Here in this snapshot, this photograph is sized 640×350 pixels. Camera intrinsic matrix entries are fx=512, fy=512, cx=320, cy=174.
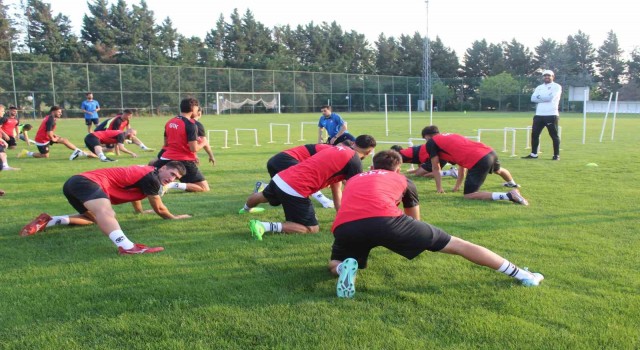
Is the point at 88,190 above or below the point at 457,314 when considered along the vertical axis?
above

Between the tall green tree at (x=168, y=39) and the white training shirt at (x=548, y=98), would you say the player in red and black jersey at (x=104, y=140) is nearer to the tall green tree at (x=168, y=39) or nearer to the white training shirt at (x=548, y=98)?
the white training shirt at (x=548, y=98)

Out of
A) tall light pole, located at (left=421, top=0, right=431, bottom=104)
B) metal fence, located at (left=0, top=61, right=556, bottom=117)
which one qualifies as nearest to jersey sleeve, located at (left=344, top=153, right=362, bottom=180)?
metal fence, located at (left=0, top=61, right=556, bottom=117)

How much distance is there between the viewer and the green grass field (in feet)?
10.6

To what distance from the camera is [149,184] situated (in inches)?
217

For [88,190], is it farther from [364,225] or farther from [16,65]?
[16,65]

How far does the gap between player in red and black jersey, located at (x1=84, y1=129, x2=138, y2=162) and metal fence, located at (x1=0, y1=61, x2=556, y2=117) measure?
12.8 meters

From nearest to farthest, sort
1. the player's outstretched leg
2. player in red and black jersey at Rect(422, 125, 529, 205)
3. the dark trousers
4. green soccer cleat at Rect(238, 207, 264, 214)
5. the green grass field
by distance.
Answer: the green grass field, the player's outstretched leg, green soccer cleat at Rect(238, 207, 264, 214), player in red and black jersey at Rect(422, 125, 529, 205), the dark trousers

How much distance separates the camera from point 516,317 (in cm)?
348

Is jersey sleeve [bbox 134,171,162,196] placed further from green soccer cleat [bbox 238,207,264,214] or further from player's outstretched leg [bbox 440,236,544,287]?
player's outstretched leg [bbox 440,236,544,287]

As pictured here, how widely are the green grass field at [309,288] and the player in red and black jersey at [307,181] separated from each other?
21cm

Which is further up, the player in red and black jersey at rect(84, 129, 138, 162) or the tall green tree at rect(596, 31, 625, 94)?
the tall green tree at rect(596, 31, 625, 94)

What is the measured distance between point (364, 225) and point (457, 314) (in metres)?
A: 0.92

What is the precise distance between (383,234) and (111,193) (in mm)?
3102

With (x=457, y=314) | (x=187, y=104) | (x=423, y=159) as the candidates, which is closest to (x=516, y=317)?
(x=457, y=314)
